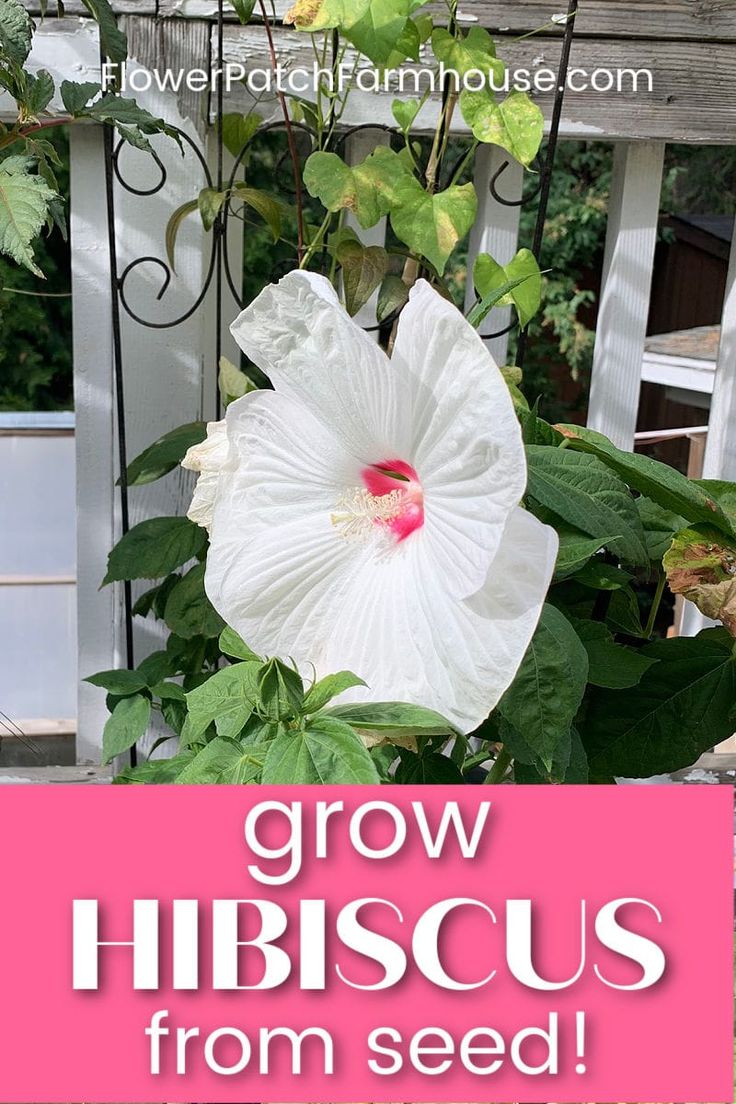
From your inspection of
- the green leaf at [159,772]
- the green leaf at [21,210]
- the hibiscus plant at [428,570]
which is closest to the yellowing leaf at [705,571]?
the hibiscus plant at [428,570]

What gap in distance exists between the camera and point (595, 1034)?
60 centimetres

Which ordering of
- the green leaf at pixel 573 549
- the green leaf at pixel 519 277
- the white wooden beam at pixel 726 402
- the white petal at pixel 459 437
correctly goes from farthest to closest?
the white wooden beam at pixel 726 402
the green leaf at pixel 519 277
the green leaf at pixel 573 549
the white petal at pixel 459 437

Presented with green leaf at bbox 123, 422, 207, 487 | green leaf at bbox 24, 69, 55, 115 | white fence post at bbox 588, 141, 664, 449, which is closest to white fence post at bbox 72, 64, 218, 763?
green leaf at bbox 123, 422, 207, 487

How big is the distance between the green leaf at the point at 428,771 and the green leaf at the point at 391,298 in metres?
0.58

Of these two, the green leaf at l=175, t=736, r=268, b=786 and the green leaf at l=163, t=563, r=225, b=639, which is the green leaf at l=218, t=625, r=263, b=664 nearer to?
the green leaf at l=175, t=736, r=268, b=786

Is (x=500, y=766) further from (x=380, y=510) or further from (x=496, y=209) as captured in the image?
(x=496, y=209)

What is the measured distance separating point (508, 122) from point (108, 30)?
1.25ft

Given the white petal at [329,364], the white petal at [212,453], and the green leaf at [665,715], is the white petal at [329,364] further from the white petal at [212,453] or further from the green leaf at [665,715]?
the green leaf at [665,715]

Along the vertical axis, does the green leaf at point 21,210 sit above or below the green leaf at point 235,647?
Result: above

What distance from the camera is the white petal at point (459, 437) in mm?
541

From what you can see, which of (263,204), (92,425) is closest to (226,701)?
(263,204)

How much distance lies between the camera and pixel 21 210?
84 cm

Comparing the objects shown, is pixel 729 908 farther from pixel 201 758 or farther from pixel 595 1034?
pixel 201 758

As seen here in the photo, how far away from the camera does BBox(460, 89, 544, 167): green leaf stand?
1090 millimetres
